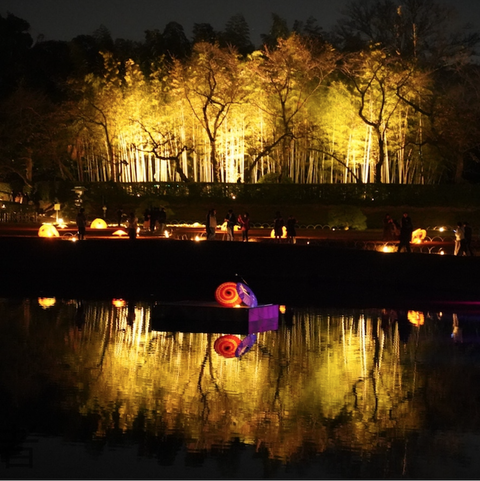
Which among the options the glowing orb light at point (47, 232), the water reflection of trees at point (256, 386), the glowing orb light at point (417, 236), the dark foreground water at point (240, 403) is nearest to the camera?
the dark foreground water at point (240, 403)

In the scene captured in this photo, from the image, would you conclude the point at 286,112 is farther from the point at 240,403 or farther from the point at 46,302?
the point at 240,403

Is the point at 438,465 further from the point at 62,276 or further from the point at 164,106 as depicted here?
the point at 164,106

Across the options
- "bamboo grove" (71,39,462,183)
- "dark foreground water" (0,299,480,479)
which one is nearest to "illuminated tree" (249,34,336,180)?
"bamboo grove" (71,39,462,183)

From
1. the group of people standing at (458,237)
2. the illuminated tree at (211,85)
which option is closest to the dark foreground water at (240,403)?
the group of people standing at (458,237)

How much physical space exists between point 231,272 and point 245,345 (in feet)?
35.1

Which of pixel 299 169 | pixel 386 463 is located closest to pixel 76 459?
pixel 386 463

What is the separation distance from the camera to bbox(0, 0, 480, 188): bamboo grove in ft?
144

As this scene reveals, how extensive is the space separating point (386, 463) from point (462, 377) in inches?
145

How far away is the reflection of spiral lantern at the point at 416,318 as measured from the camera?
15.9 meters

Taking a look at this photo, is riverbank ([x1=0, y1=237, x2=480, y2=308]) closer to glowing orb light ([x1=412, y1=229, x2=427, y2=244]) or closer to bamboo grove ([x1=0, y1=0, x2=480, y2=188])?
glowing orb light ([x1=412, y1=229, x2=427, y2=244])

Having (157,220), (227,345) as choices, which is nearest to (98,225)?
(157,220)

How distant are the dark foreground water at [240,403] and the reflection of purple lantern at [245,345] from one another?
0.07 metres

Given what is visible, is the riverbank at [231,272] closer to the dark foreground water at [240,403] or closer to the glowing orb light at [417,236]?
the dark foreground water at [240,403]

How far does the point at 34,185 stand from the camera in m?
50.6
